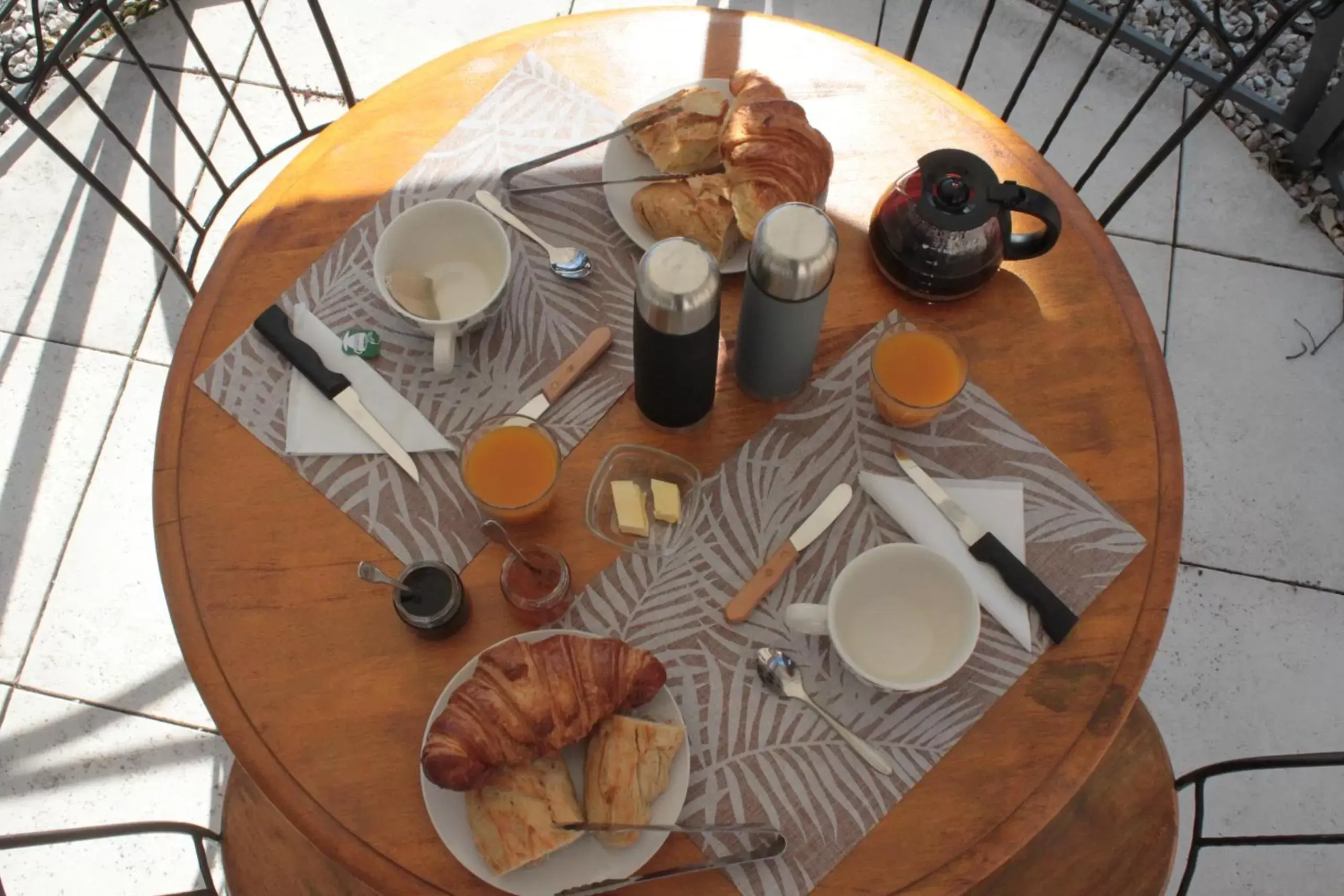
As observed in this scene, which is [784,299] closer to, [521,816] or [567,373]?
[567,373]

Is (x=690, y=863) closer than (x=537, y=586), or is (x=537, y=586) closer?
(x=690, y=863)

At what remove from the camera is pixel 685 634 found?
39.8 inches

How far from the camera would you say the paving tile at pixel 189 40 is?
2.27 metres

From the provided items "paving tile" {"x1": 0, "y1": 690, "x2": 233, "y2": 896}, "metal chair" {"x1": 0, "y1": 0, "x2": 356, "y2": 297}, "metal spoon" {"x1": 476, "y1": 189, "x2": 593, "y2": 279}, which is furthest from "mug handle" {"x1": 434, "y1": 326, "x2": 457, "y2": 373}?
"paving tile" {"x1": 0, "y1": 690, "x2": 233, "y2": 896}

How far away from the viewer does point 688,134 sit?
46.2 inches

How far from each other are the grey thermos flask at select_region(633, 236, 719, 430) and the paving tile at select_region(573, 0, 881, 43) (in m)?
1.56

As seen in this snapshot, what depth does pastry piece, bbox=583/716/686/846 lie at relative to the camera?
90cm

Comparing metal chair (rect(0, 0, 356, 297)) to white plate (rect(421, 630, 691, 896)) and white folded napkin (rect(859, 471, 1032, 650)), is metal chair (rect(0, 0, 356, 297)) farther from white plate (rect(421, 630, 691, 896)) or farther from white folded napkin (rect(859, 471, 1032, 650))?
white folded napkin (rect(859, 471, 1032, 650))

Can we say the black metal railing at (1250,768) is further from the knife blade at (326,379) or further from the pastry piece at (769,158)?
the knife blade at (326,379)

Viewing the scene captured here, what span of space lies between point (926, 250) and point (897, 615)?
0.40 meters

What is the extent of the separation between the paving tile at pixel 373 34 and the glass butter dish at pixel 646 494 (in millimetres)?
1536

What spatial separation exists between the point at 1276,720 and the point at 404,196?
1.68m

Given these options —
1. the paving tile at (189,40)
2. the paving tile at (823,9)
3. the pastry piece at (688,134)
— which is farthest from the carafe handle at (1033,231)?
the paving tile at (189,40)

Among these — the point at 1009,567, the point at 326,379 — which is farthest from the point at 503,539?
the point at 1009,567
